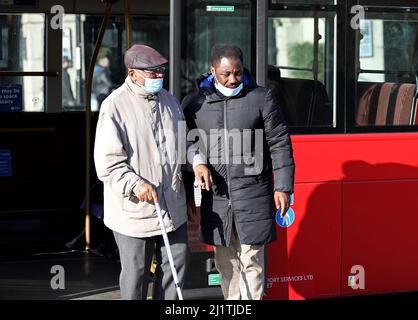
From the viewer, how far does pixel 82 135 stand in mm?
8938

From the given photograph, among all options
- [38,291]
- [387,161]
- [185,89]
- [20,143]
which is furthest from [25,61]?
[387,161]

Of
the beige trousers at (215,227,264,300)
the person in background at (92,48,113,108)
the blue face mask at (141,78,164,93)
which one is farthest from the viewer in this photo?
the person in background at (92,48,113,108)

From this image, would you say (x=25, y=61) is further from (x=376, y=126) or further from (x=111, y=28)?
(x=376, y=126)

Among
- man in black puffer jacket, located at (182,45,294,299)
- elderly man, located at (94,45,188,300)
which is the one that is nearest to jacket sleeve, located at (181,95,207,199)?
man in black puffer jacket, located at (182,45,294,299)

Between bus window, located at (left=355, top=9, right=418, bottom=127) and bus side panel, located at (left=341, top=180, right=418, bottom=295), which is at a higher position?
bus window, located at (left=355, top=9, right=418, bottom=127)

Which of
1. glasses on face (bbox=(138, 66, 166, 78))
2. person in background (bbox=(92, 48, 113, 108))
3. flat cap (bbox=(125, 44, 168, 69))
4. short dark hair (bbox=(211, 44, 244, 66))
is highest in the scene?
person in background (bbox=(92, 48, 113, 108))

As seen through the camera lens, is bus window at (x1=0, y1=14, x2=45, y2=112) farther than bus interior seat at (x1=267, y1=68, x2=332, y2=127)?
Yes

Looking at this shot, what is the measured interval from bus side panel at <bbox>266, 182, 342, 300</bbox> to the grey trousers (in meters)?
0.92

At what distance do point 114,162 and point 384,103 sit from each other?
7.06 ft

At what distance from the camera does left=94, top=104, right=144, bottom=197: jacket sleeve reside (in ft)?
15.8

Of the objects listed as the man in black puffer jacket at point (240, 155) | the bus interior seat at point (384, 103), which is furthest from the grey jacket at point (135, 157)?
the bus interior seat at point (384, 103)

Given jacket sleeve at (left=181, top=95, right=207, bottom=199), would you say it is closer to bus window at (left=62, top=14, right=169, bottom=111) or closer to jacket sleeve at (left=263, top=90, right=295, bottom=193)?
A: jacket sleeve at (left=263, top=90, right=295, bottom=193)

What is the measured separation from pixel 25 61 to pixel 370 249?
4.08m

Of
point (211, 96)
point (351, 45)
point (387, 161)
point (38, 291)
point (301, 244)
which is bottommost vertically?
point (38, 291)
